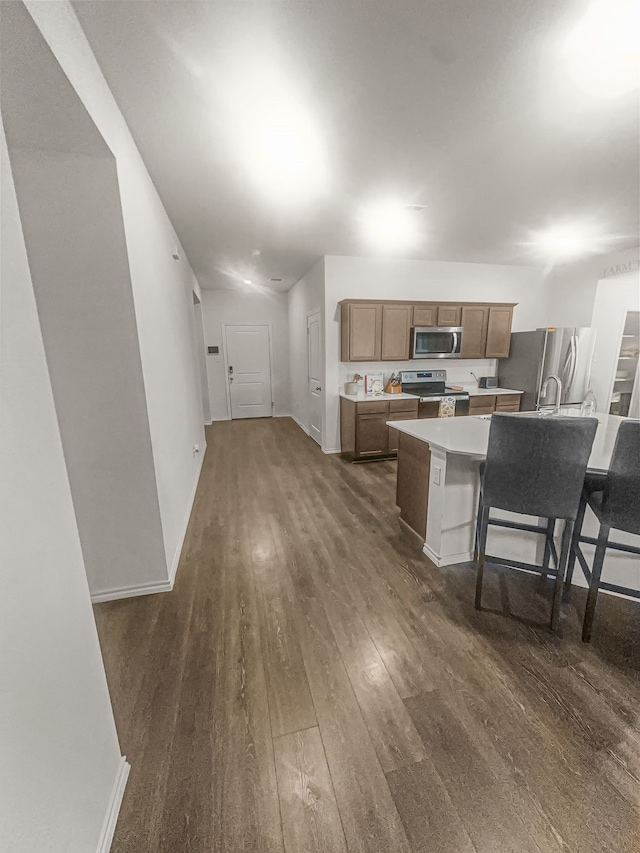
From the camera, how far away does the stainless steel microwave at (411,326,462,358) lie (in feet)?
15.1

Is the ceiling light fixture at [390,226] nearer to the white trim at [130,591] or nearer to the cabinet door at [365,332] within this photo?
the cabinet door at [365,332]

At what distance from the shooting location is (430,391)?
4824 mm

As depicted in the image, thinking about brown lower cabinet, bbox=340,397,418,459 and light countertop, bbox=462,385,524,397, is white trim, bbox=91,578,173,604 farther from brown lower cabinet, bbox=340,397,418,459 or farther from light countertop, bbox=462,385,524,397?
light countertop, bbox=462,385,524,397

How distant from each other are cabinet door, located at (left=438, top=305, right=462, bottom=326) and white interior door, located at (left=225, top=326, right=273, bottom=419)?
11.7 ft

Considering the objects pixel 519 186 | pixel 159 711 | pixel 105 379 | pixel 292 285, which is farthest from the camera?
pixel 292 285

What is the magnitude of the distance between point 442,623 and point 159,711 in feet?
4.57

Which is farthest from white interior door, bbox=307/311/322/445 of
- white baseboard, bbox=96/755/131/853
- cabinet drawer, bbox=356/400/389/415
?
white baseboard, bbox=96/755/131/853

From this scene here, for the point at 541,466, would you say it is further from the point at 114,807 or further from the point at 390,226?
the point at 390,226

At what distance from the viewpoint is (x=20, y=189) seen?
60.5 inches

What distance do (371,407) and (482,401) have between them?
1.67 m

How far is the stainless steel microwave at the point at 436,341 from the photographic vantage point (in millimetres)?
4594

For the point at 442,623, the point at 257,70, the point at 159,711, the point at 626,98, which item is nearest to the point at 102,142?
the point at 257,70

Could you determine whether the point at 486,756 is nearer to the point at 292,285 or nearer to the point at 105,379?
the point at 105,379

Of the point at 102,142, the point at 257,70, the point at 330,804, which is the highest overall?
the point at 257,70
